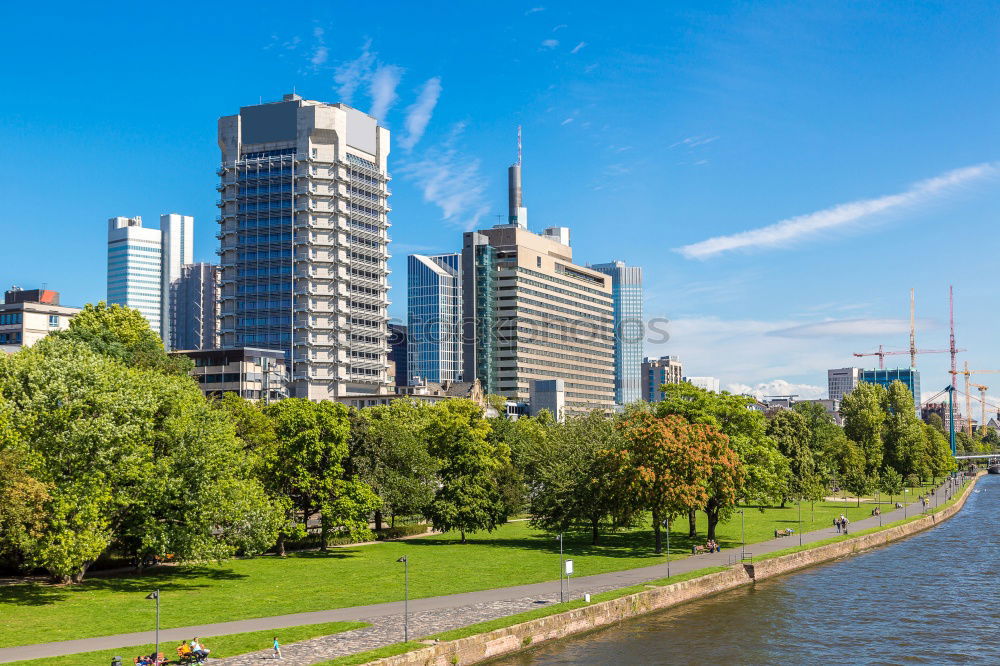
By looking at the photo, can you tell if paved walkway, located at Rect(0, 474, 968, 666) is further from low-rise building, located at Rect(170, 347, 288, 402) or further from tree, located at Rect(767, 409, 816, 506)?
low-rise building, located at Rect(170, 347, 288, 402)

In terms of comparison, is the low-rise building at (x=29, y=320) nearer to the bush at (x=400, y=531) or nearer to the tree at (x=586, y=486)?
the bush at (x=400, y=531)

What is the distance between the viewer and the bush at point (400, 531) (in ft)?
293

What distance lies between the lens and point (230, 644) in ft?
134

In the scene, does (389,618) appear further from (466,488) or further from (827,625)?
(466,488)

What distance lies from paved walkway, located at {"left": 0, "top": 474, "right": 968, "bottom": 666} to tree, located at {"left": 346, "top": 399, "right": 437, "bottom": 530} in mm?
26037

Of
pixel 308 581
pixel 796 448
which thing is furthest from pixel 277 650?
pixel 796 448

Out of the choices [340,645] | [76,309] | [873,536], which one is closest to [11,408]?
[340,645]

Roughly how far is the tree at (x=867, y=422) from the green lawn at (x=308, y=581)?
86791 mm

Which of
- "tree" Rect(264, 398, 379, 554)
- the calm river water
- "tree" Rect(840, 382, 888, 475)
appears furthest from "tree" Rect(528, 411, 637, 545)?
"tree" Rect(840, 382, 888, 475)

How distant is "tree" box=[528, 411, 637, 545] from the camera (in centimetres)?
7481

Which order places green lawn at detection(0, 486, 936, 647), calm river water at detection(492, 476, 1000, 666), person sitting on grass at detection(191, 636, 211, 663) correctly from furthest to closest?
1. green lawn at detection(0, 486, 936, 647)
2. calm river water at detection(492, 476, 1000, 666)
3. person sitting on grass at detection(191, 636, 211, 663)

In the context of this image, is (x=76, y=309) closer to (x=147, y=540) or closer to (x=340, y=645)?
(x=147, y=540)

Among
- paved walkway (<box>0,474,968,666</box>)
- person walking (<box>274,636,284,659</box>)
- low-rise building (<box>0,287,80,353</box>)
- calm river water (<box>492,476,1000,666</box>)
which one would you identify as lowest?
calm river water (<box>492,476,1000,666</box>)

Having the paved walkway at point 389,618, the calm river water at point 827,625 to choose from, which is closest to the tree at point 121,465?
the paved walkway at point 389,618
